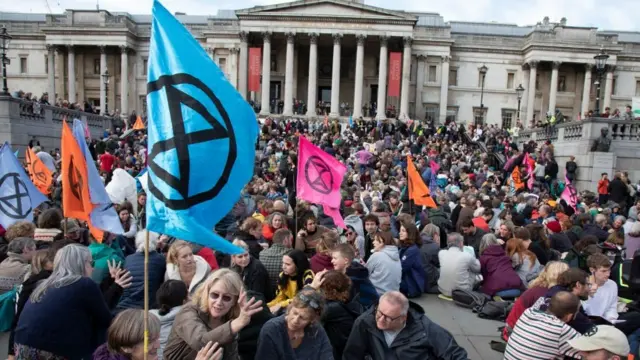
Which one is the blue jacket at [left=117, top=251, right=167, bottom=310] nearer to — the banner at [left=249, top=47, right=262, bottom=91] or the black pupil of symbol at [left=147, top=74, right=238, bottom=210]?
the black pupil of symbol at [left=147, top=74, right=238, bottom=210]

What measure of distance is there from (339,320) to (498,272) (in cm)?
414

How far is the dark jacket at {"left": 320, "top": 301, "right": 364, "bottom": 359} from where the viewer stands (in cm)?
458

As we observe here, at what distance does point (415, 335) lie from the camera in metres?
4.28

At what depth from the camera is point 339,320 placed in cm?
462

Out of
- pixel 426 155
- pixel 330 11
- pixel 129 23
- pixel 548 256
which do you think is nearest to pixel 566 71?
pixel 330 11

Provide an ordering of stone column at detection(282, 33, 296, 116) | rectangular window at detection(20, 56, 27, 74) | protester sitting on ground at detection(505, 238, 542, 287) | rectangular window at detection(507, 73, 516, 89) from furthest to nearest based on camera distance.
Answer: rectangular window at detection(20, 56, 27, 74) → rectangular window at detection(507, 73, 516, 89) → stone column at detection(282, 33, 296, 116) → protester sitting on ground at detection(505, 238, 542, 287)

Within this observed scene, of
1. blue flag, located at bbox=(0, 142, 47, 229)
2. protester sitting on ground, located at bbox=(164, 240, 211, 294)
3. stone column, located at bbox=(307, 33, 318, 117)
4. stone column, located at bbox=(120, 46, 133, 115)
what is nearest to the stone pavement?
protester sitting on ground, located at bbox=(164, 240, 211, 294)

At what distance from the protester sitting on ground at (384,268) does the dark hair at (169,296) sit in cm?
289

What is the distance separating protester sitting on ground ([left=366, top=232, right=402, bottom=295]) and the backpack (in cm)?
192

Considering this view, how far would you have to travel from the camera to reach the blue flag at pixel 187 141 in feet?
11.7

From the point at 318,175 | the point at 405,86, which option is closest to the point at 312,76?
the point at 405,86

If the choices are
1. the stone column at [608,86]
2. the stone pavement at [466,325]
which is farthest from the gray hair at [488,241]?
the stone column at [608,86]

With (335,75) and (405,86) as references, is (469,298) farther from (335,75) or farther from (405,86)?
(405,86)

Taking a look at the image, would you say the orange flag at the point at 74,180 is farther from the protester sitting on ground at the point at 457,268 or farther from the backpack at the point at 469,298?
the backpack at the point at 469,298
